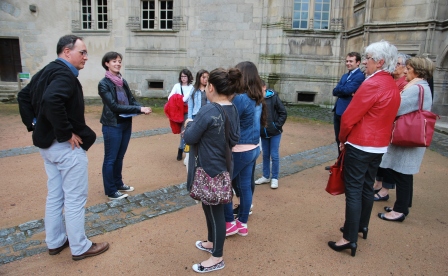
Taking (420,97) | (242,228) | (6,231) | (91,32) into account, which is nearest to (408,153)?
(420,97)

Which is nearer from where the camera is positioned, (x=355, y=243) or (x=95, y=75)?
(x=355, y=243)

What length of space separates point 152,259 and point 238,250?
81cm

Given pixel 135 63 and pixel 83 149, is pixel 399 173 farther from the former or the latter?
pixel 135 63

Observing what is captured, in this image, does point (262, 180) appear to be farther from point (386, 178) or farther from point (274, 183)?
point (386, 178)

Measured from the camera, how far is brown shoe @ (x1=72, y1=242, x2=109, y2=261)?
3152mm

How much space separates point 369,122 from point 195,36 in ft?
38.9

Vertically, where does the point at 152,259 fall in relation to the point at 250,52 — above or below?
below

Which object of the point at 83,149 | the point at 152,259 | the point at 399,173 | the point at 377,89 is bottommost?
the point at 152,259

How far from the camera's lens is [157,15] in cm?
1432

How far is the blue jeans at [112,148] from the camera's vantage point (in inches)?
172

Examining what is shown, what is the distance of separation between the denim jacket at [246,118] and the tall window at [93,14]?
13.2 metres

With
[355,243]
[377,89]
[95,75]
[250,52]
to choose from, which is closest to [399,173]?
[355,243]

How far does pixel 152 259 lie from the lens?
3.20 m

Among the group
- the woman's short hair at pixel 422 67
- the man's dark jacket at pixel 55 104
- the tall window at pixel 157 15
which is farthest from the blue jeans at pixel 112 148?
the tall window at pixel 157 15
